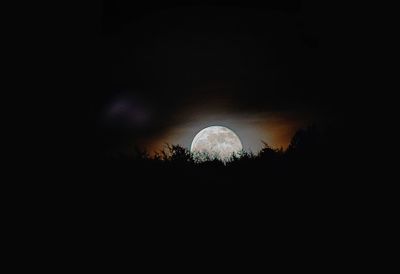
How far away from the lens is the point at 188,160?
4.51 metres

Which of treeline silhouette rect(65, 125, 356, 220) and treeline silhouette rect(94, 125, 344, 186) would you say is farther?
treeline silhouette rect(94, 125, 344, 186)

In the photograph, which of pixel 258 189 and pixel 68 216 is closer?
pixel 68 216

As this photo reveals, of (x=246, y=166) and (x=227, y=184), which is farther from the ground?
(x=246, y=166)

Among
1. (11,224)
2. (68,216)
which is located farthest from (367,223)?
(11,224)

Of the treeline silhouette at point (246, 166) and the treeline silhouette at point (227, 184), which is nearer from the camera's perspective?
the treeline silhouette at point (227, 184)

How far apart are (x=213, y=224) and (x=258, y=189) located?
735 millimetres

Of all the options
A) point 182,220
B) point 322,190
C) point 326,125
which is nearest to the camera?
point 182,220

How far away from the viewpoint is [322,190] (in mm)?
3262

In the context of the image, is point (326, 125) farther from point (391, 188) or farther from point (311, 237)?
point (311, 237)

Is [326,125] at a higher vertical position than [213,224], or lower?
higher

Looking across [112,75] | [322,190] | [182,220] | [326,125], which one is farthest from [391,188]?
[112,75]

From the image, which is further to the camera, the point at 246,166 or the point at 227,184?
the point at 246,166

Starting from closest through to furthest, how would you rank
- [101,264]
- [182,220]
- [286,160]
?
1. [101,264]
2. [182,220]
3. [286,160]

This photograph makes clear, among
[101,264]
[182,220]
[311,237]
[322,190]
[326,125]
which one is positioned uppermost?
[326,125]
